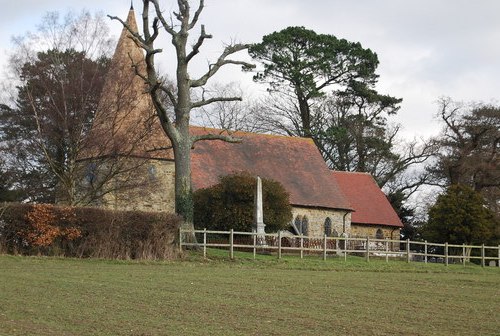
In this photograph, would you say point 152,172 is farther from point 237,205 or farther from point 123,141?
point 237,205

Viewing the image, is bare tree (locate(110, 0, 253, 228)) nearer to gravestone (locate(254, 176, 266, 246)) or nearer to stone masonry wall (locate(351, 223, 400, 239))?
gravestone (locate(254, 176, 266, 246))

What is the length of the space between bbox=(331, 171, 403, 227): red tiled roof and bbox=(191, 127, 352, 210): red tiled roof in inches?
109

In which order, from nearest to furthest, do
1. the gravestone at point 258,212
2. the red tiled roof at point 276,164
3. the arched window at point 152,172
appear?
the gravestone at point 258,212
the arched window at point 152,172
the red tiled roof at point 276,164

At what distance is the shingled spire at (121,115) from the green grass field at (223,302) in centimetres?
1094

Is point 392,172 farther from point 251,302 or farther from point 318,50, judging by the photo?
point 251,302

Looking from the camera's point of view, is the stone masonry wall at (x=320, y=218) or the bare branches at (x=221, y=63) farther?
the stone masonry wall at (x=320, y=218)

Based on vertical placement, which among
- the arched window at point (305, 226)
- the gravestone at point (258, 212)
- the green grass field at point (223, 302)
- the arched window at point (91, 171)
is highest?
the arched window at point (91, 171)

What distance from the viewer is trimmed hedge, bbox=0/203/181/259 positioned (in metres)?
26.0

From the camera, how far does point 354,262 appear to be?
33.3 meters

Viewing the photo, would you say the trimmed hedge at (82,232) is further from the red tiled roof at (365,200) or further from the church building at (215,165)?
the red tiled roof at (365,200)

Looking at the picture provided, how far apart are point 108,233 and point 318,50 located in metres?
35.9

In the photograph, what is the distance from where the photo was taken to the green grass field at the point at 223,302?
12.2 meters

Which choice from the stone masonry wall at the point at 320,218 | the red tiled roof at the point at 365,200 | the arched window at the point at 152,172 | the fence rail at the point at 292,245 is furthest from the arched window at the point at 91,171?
the red tiled roof at the point at 365,200

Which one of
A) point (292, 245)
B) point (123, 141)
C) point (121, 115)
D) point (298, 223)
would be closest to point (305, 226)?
point (298, 223)
